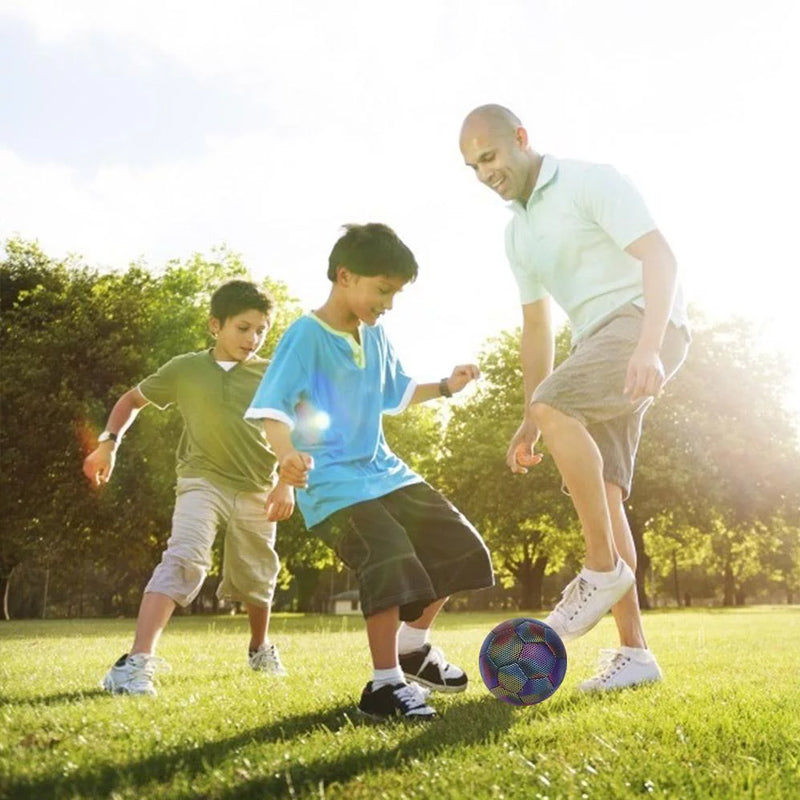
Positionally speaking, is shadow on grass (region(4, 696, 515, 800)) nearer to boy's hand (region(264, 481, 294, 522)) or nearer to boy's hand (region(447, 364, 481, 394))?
boy's hand (region(264, 481, 294, 522))

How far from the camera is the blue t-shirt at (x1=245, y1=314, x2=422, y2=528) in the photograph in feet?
14.3

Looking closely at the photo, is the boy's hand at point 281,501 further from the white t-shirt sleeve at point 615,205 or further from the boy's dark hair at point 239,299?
the boy's dark hair at point 239,299

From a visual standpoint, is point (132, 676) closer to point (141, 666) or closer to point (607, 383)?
point (141, 666)

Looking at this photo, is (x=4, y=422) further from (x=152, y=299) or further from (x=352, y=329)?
(x=352, y=329)

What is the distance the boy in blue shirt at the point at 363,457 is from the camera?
167 inches

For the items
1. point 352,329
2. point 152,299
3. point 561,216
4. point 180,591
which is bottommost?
point 180,591

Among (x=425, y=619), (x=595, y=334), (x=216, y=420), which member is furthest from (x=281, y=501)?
(x=216, y=420)

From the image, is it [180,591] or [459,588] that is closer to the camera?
[459,588]

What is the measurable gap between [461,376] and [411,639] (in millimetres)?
1483

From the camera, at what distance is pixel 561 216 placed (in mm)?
5039

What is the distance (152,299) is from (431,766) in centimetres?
2940

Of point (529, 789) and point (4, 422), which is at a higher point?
point (4, 422)

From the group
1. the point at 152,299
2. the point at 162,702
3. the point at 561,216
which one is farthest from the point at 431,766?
the point at 152,299

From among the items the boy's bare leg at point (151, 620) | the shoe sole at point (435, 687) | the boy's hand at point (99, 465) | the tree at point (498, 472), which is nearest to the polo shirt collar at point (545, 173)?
the shoe sole at point (435, 687)
